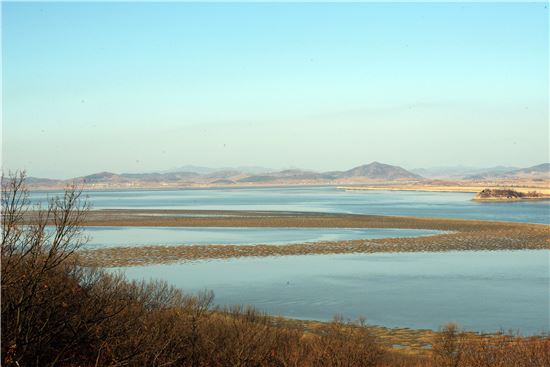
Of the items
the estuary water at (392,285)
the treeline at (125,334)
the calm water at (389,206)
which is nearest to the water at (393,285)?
the estuary water at (392,285)

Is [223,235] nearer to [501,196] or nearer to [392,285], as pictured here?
[392,285]

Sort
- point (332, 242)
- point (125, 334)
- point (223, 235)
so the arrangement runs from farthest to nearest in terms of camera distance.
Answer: point (223, 235), point (332, 242), point (125, 334)

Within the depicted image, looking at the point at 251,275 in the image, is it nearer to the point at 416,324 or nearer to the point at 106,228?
the point at 416,324

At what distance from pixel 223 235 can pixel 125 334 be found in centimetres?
3719

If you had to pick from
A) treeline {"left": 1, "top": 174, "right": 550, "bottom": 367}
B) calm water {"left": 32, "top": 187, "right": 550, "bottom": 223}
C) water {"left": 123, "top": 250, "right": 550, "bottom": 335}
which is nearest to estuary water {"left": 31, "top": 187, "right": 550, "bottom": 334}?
water {"left": 123, "top": 250, "right": 550, "bottom": 335}

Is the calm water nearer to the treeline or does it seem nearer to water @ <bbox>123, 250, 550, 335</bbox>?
water @ <bbox>123, 250, 550, 335</bbox>

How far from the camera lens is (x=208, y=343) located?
1479 centimetres

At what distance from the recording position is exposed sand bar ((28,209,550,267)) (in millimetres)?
38250

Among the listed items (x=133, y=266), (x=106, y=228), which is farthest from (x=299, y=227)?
(x=133, y=266)

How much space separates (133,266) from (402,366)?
72.0 ft

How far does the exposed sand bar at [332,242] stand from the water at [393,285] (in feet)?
8.06

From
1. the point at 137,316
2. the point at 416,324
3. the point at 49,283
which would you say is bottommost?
the point at 416,324

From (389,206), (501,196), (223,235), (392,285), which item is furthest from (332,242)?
(501,196)

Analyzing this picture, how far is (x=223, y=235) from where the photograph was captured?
50.8 meters
